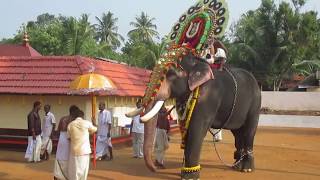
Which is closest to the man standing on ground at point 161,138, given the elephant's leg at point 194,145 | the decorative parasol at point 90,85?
the decorative parasol at point 90,85

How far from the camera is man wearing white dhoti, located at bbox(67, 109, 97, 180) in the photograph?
7848mm

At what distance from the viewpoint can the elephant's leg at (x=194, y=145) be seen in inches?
350

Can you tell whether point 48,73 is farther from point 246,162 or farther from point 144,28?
point 144,28

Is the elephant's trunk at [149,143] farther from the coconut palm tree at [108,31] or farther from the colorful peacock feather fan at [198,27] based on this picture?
the coconut palm tree at [108,31]

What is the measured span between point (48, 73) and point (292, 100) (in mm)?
24165

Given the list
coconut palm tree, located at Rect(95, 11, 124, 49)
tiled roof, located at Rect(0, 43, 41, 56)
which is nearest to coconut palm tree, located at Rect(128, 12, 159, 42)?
coconut palm tree, located at Rect(95, 11, 124, 49)

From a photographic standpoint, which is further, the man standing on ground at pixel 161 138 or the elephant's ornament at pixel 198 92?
the man standing on ground at pixel 161 138

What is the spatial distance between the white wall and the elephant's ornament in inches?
979

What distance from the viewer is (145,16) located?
6066 cm

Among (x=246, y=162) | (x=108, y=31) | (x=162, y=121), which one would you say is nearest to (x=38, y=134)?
(x=162, y=121)

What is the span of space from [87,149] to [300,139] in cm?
1382

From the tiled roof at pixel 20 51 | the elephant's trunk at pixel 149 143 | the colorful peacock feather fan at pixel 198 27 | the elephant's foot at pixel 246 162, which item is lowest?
the elephant's foot at pixel 246 162

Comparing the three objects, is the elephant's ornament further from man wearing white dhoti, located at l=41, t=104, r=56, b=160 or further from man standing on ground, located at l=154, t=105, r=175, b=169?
man wearing white dhoti, located at l=41, t=104, r=56, b=160

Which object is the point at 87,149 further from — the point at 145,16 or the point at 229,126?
the point at 145,16
